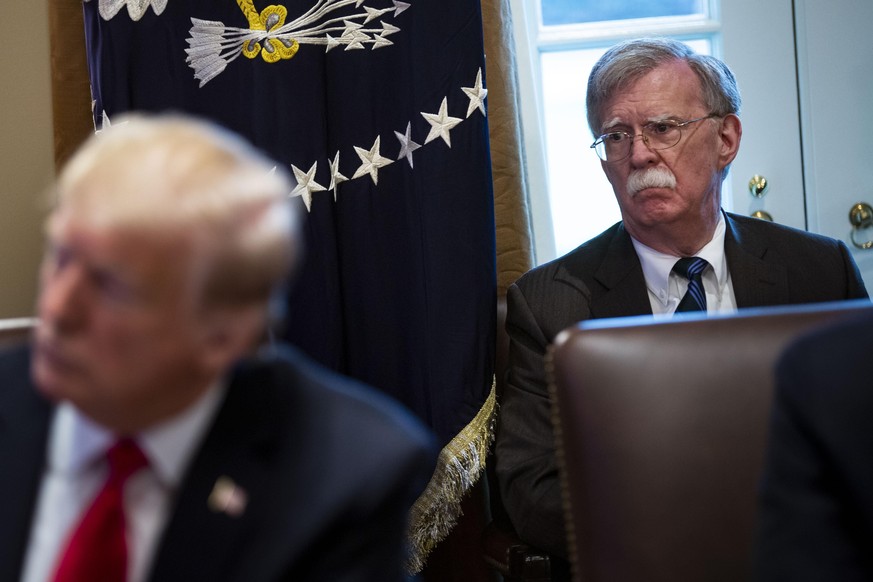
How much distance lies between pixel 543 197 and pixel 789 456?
173 centimetres

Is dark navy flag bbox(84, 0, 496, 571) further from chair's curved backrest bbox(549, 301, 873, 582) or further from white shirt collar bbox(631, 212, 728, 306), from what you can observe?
chair's curved backrest bbox(549, 301, 873, 582)

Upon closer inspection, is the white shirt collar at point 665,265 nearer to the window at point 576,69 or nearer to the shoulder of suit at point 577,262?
the shoulder of suit at point 577,262

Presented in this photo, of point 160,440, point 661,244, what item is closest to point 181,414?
point 160,440

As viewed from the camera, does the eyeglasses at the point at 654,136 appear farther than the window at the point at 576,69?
No

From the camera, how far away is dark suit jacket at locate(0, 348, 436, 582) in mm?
926

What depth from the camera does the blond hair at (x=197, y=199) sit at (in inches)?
33.4

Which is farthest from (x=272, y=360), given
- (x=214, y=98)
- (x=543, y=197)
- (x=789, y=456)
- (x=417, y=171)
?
(x=543, y=197)

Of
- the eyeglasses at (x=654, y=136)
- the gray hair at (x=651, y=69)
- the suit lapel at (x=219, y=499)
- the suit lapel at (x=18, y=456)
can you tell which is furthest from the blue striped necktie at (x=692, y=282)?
the suit lapel at (x=18, y=456)

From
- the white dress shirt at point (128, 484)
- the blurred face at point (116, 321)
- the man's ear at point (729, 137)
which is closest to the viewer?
the blurred face at point (116, 321)

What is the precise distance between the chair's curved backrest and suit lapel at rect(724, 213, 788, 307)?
775mm

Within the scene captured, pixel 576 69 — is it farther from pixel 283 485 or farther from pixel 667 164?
pixel 283 485

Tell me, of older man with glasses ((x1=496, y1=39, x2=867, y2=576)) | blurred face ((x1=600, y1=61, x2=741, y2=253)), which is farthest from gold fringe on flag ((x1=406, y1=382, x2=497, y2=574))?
blurred face ((x1=600, y1=61, x2=741, y2=253))

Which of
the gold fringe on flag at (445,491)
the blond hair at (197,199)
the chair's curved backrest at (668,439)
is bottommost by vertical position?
the gold fringe on flag at (445,491)

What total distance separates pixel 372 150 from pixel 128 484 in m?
1.40
